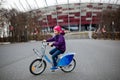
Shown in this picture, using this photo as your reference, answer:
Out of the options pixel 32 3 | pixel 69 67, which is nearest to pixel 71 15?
pixel 32 3

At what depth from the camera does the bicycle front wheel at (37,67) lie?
7215 millimetres

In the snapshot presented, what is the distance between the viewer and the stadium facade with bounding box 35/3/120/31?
52.4 meters

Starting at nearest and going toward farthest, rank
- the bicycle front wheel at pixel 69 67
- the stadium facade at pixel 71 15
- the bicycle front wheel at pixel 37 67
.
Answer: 1. the bicycle front wheel at pixel 37 67
2. the bicycle front wheel at pixel 69 67
3. the stadium facade at pixel 71 15

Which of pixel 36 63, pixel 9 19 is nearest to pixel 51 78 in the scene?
pixel 36 63

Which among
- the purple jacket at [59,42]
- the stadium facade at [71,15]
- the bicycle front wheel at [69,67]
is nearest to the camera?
the purple jacket at [59,42]

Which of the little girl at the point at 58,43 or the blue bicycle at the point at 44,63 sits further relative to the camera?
the little girl at the point at 58,43

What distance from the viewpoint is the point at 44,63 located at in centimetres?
751

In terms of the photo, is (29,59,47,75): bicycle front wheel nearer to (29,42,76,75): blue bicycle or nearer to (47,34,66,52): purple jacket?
(29,42,76,75): blue bicycle

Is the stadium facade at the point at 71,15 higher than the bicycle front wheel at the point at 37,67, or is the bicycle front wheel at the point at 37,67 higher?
the stadium facade at the point at 71,15

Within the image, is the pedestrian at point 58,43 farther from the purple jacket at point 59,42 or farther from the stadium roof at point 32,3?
the stadium roof at point 32,3

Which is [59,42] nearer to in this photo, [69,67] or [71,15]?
[69,67]

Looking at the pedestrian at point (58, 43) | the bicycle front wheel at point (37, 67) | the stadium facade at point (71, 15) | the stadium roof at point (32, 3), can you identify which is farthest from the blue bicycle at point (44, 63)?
the stadium roof at point (32, 3)

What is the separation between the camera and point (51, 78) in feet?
21.5

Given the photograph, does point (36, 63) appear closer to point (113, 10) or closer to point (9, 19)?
point (113, 10)
